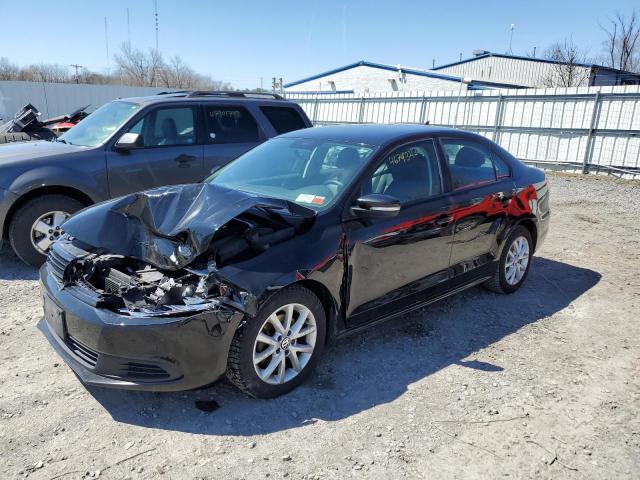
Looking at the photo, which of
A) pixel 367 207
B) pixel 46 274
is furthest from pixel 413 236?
pixel 46 274

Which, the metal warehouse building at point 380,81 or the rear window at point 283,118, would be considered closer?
the rear window at point 283,118

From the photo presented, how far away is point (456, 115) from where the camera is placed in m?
17.2

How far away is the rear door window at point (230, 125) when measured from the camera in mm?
6633

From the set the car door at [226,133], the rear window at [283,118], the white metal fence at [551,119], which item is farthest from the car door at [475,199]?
the white metal fence at [551,119]

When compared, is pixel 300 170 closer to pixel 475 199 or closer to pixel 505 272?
pixel 475 199

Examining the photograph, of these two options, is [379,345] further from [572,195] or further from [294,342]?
[572,195]

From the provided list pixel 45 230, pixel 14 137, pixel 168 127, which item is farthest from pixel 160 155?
pixel 14 137

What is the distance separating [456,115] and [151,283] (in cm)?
1597

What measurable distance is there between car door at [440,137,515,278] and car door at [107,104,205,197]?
3444 millimetres

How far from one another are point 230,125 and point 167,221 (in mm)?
3858

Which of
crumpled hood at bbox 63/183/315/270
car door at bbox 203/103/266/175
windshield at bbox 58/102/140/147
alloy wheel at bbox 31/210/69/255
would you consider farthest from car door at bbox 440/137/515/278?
alloy wheel at bbox 31/210/69/255

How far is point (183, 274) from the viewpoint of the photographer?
121 inches

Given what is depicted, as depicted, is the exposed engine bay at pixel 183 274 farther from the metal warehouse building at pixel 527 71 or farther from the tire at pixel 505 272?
the metal warehouse building at pixel 527 71

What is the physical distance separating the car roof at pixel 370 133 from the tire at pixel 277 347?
1505 mm
